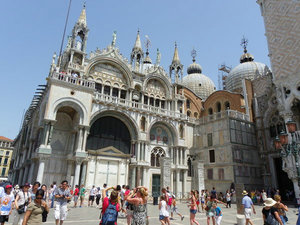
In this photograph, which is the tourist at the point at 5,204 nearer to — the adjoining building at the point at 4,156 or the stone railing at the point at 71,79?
the stone railing at the point at 71,79

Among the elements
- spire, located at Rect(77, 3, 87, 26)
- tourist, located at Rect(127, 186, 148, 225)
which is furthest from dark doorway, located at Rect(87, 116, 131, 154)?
tourist, located at Rect(127, 186, 148, 225)

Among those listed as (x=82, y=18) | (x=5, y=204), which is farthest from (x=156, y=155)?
(x=5, y=204)

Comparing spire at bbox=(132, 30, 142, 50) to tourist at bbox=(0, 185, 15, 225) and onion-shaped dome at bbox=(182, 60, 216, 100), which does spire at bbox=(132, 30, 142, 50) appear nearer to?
onion-shaped dome at bbox=(182, 60, 216, 100)

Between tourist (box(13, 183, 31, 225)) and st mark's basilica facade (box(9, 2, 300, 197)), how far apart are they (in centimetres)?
1178

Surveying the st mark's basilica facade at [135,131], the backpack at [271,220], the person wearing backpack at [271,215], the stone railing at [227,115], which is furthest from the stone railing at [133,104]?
the backpack at [271,220]

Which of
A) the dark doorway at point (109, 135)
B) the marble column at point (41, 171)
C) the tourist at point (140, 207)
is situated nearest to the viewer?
the tourist at point (140, 207)

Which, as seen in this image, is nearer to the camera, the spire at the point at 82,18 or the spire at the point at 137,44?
the spire at the point at 82,18

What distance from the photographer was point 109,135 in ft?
74.4

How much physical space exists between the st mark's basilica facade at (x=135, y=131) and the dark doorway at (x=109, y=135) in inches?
Answer: 3.9

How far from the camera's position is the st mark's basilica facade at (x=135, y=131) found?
1981 centimetres

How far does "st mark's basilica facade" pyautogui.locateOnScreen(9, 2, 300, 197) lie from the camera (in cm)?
1981

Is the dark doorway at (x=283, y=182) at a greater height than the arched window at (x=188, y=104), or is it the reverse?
the arched window at (x=188, y=104)

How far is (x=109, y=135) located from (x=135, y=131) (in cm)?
274

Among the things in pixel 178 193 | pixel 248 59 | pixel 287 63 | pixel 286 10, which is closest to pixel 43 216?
pixel 178 193
